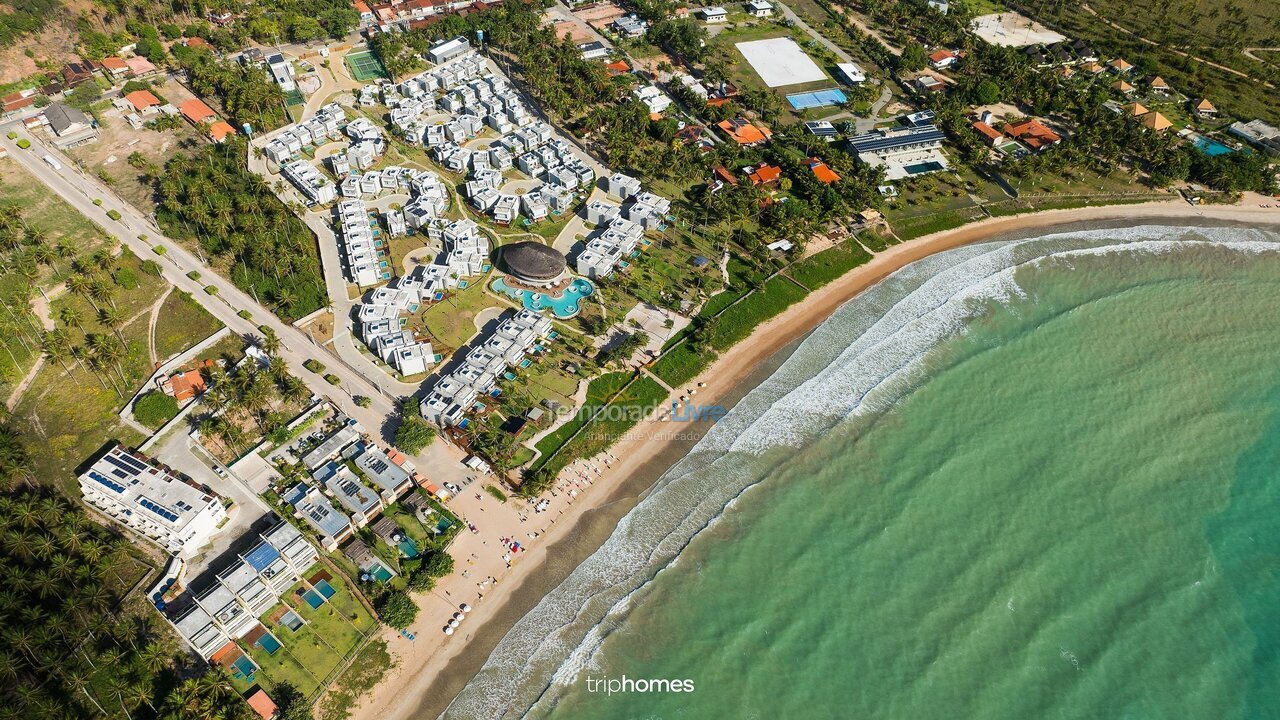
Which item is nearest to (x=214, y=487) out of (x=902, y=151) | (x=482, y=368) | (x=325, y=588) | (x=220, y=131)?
(x=325, y=588)

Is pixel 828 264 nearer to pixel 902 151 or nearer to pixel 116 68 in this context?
pixel 902 151

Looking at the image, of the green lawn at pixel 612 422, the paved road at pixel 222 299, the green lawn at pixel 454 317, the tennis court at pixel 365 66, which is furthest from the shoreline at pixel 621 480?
the tennis court at pixel 365 66

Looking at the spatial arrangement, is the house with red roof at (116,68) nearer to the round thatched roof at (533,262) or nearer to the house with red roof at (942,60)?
the round thatched roof at (533,262)

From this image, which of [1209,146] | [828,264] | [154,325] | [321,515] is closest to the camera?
[321,515]

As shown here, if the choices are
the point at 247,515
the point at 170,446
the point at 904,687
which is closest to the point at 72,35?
the point at 170,446

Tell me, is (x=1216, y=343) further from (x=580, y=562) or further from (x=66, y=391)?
(x=66, y=391)
